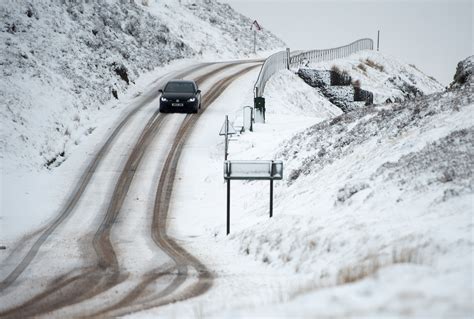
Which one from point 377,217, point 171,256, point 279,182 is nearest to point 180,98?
point 279,182

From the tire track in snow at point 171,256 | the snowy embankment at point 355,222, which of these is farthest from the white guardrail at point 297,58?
the snowy embankment at point 355,222

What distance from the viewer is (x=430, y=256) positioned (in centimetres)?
740

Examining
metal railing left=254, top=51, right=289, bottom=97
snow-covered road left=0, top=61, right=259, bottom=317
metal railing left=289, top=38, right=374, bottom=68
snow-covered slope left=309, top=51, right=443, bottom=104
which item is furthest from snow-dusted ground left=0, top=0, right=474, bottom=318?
snow-covered slope left=309, top=51, right=443, bottom=104

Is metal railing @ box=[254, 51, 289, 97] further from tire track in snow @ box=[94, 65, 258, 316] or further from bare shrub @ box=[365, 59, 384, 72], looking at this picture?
bare shrub @ box=[365, 59, 384, 72]

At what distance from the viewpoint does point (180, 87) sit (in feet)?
92.5

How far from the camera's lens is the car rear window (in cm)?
2800

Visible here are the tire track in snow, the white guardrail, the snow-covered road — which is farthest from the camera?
the white guardrail

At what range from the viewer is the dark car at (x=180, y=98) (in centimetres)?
2741

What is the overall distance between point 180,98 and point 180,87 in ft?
3.20

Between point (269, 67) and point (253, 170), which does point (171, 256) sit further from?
point (269, 67)

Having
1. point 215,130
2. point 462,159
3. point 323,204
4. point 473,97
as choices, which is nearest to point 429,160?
point 462,159

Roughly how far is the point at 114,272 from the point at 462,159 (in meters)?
7.14

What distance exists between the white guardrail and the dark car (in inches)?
128

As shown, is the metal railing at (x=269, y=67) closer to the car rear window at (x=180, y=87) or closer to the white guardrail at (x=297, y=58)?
the white guardrail at (x=297, y=58)
